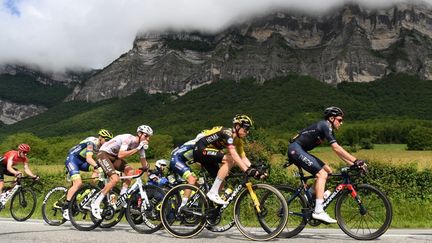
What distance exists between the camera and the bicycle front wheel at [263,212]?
23.9 feet

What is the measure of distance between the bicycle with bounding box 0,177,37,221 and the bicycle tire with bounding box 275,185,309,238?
8.29 meters

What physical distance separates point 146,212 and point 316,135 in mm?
3612

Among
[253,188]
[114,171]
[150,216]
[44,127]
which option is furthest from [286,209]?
[44,127]

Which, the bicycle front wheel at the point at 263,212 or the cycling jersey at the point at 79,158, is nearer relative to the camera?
→ the bicycle front wheel at the point at 263,212

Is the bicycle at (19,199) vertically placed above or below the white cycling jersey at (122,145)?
below

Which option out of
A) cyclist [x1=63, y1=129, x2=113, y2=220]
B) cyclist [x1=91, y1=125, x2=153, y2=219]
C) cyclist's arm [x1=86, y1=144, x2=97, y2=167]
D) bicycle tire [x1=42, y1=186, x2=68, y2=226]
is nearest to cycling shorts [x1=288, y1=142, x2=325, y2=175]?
cyclist [x1=91, y1=125, x2=153, y2=219]

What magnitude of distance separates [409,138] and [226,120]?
6157 centimetres

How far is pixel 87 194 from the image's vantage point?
989cm

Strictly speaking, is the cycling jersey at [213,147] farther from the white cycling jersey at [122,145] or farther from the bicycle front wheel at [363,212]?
the bicycle front wheel at [363,212]

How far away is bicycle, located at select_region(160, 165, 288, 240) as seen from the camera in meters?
7.43

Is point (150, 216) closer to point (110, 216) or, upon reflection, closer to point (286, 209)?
point (110, 216)

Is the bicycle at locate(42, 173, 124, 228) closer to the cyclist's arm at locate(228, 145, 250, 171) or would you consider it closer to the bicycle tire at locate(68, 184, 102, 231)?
the bicycle tire at locate(68, 184, 102, 231)

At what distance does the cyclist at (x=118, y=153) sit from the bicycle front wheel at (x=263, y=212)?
2.47m

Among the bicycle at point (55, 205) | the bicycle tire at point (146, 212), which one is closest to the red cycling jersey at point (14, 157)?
the bicycle at point (55, 205)
